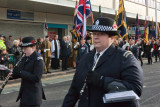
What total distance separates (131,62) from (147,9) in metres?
30.3

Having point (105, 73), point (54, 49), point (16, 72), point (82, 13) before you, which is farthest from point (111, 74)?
point (54, 49)

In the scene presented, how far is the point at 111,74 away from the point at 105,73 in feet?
0.21

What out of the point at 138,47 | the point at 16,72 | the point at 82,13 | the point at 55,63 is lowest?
the point at 55,63

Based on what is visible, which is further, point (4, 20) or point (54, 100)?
point (4, 20)

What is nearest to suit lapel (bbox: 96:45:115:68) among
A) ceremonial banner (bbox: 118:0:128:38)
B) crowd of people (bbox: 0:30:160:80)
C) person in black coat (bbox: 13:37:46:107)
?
person in black coat (bbox: 13:37:46:107)

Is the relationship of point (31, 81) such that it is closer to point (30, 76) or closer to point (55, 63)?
point (30, 76)

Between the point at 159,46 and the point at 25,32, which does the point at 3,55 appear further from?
the point at 159,46

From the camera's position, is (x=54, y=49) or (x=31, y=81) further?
(x=54, y=49)

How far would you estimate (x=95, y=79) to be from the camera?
207 cm

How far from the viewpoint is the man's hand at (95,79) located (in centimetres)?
205

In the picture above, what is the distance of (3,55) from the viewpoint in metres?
10.2

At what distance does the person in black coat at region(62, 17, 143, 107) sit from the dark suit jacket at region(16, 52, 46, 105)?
1.20 m

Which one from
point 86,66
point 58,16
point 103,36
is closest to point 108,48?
point 103,36

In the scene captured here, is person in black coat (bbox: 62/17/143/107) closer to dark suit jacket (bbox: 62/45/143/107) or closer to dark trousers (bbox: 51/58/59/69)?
dark suit jacket (bbox: 62/45/143/107)
